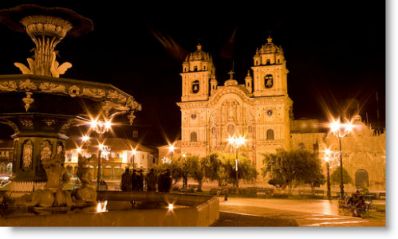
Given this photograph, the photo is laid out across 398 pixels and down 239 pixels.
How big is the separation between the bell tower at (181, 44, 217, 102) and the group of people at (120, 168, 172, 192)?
49.6 metres

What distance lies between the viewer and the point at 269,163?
38281 mm

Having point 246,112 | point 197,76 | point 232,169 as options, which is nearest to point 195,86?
point 197,76

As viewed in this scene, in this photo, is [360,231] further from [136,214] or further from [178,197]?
[178,197]

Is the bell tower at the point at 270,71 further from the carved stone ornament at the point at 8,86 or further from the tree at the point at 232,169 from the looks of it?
the carved stone ornament at the point at 8,86

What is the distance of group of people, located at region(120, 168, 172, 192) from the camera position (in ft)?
47.8

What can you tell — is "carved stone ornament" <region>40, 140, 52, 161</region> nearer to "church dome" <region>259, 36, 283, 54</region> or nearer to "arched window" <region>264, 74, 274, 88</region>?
"arched window" <region>264, 74, 274, 88</region>

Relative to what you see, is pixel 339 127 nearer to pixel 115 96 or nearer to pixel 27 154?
pixel 115 96

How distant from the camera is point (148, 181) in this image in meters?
15.0

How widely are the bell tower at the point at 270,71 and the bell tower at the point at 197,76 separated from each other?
7634 millimetres

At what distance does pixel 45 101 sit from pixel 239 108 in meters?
52.7

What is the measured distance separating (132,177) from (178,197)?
281cm

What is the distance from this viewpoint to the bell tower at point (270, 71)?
199 ft

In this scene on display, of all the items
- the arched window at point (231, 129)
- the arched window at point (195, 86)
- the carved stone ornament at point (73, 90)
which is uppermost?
the arched window at point (195, 86)

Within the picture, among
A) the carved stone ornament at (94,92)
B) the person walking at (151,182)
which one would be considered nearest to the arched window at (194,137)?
the person walking at (151,182)
